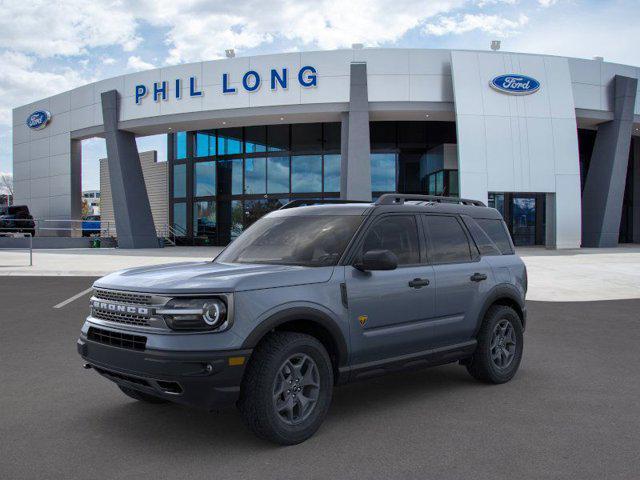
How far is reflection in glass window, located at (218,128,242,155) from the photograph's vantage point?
117 ft

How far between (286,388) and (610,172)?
30174 millimetres

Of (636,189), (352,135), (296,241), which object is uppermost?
(352,135)

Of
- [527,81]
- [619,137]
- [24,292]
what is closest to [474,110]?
[527,81]

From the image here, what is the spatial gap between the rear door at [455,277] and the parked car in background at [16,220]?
106ft

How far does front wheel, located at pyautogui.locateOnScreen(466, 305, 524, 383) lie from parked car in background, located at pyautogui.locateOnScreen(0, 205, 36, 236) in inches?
1273

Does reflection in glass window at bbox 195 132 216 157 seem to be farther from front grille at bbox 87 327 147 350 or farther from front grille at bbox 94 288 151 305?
front grille at bbox 87 327 147 350

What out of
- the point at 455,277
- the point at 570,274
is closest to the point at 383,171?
the point at 570,274

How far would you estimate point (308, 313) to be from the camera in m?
4.22

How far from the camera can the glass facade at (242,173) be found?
33.8 m

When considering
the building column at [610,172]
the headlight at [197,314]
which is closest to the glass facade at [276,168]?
the building column at [610,172]

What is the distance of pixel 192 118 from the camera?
1123 inches

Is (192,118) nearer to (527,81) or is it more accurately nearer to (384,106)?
(384,106)

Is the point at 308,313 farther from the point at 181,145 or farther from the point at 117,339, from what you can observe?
the point at 181,145

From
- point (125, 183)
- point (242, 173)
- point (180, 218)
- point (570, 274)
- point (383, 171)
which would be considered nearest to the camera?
point (570, 274)
